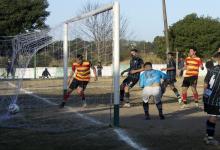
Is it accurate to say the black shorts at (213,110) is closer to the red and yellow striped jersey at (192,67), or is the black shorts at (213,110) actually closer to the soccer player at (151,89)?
the soccer player at (151,89)

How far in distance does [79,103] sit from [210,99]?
9.30 m

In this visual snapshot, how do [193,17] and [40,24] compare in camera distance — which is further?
[193,17]

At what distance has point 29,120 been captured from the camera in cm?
1355

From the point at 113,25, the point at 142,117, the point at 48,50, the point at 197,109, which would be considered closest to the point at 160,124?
the point at 142,117

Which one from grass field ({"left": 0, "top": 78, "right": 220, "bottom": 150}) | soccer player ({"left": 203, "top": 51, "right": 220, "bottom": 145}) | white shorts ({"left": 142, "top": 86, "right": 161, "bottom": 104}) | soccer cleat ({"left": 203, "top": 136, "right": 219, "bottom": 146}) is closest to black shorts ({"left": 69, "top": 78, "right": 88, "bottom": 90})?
grass field ({"left": 0, "top": 78, "right": 220, "bottom": 150})

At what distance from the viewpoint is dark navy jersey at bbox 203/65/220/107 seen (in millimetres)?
9797

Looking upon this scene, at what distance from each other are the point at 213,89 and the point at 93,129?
Answer: 308 centimetres

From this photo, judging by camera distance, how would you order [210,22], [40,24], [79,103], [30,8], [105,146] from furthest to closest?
[210,22], [30,8], [40,24], [79,103], [105,146]

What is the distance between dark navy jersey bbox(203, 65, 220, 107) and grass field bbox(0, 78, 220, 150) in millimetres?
792

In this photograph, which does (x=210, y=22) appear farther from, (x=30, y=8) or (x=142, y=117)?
(x=142, y=117)

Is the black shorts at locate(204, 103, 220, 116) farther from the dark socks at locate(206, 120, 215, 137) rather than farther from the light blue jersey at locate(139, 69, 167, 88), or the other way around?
the light blue jersey at locate(139, 69, 167, 88)

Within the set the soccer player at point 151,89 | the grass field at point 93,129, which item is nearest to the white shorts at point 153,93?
the soccer player at point 151,89

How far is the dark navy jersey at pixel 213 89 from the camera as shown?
9.80 meters

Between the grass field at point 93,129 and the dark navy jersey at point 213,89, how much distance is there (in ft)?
2.60
